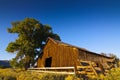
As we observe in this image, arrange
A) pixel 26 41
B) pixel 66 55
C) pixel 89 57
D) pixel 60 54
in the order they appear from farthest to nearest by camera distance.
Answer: pixel 26 41
pixel 60 54
pixel 66 55
pixel 89 57

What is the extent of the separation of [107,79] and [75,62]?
12120mm

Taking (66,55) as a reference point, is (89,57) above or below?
below

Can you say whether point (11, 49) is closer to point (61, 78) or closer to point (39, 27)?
point (39, 27)

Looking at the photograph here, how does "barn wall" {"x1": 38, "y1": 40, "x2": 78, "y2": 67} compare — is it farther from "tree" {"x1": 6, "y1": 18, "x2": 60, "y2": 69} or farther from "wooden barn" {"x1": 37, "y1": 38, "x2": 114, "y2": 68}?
"tree" {"x1": 6, "y1": 18, "x2": 60, "y2": 69}

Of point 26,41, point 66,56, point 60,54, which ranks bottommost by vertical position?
point 66,56

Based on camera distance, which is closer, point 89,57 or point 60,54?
point 89,57

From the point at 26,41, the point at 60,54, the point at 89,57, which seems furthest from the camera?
the point at 26,41

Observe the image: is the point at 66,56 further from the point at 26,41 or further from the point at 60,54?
the point at 26,41

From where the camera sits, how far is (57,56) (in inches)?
988

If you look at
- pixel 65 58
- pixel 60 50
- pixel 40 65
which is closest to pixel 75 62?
pixel 65 58

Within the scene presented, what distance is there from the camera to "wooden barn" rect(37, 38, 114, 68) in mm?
21219

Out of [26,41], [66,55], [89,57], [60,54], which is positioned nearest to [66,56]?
[66,55]

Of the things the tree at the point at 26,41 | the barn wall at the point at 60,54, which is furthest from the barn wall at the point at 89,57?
the tree at the point at 26,41

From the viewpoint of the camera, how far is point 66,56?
22.9 m
